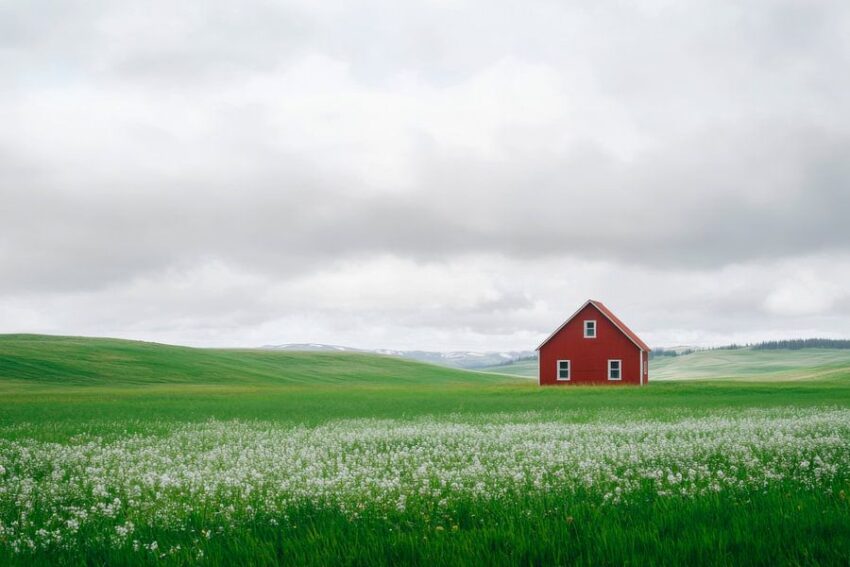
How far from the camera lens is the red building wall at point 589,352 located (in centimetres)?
6988

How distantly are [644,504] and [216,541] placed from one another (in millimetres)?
5156

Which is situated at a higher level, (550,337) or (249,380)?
(550,337)

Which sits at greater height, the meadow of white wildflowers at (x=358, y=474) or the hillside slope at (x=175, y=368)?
the meadow of white wildflowers at (x=358, y=474)

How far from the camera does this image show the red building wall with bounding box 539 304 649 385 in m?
69.9

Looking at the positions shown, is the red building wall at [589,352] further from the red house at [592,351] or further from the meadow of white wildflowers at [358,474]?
the meadow of white wildflowers at [358,474]

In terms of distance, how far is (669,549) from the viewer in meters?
5.92

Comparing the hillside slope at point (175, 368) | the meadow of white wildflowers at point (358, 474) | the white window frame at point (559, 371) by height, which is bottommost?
the hillside slope at point (175, 368)

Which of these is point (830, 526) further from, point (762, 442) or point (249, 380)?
point (249, 380)

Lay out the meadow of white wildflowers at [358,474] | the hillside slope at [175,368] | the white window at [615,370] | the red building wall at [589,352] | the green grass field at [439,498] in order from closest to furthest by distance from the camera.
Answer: the green grass field at [439,498]
the meadow of white wildflowers at [358,474]
the white window at [615,370]
the red building wall at [589,352]
the hillside slope at [175,368]

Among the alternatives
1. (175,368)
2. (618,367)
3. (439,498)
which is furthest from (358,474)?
(175,368)

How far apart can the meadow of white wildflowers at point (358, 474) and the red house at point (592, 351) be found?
51.4 meters

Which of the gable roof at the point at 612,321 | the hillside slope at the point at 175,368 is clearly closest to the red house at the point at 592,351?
the gable roof at the point at 612,321

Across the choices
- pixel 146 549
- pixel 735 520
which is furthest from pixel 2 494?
pixel 735 520

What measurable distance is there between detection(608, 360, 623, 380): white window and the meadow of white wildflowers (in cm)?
5135
